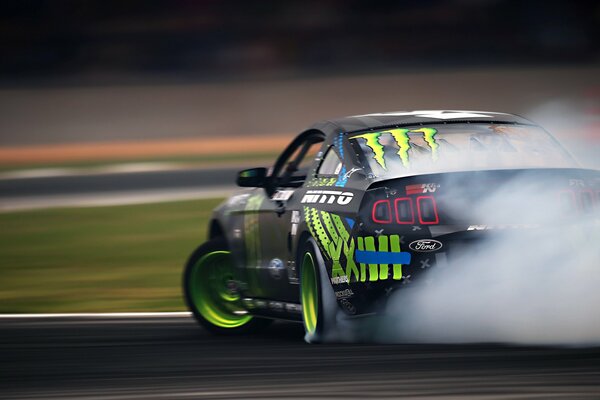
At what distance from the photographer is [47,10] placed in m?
A: 35.1

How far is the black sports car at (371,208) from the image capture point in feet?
21.1

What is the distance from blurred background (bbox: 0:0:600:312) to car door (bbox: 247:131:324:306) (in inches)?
625

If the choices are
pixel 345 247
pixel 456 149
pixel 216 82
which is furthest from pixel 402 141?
pixel 216 82

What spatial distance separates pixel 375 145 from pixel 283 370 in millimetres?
1572

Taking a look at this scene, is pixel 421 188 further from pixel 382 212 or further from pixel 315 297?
pixel 315 297

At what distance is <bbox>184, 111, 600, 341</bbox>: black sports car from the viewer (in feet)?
21.1

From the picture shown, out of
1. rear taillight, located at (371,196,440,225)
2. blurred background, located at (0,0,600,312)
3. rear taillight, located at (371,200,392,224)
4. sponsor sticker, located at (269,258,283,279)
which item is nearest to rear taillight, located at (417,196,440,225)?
rear taillight, located at (371,196,440,225)

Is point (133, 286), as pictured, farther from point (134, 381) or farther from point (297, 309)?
point (134, 381)

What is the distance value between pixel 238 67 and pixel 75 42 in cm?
448

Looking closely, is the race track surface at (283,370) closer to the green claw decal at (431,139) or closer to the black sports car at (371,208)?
the black sports car at (371,208)

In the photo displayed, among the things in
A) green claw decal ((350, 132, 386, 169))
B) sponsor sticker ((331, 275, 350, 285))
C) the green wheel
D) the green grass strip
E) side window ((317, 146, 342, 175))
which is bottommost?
the green grass strip

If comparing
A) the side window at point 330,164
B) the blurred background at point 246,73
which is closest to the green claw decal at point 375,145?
the side window at point 330,164

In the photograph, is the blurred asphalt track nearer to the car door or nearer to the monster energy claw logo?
the car door

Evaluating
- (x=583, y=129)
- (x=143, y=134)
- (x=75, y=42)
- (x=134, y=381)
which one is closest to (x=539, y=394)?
(x=134, y=381)
